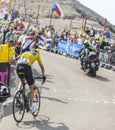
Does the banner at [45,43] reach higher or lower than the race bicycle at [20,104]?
lower

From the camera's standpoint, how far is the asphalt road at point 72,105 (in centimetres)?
1164

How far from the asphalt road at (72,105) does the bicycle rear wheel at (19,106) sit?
0.15m

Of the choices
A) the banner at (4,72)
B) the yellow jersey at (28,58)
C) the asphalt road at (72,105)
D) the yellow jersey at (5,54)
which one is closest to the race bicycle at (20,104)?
the asphalt road at (72,105)

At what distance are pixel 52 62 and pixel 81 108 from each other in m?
12.6

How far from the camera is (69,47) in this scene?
3228cm

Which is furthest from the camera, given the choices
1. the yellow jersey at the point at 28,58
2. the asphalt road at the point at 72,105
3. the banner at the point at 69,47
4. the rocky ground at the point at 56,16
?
the rocky ground at the point at 56,16

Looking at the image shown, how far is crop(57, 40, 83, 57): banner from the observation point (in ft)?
102

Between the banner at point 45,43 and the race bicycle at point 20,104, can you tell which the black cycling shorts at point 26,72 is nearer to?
the race bicycle at point 20,104

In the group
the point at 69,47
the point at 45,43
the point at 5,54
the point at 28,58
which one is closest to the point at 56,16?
the point at 45,43

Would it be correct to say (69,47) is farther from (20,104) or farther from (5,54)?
(20,104)

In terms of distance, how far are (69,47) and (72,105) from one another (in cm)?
1807

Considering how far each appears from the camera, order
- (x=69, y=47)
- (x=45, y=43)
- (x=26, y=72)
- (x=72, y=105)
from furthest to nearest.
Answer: (x=45, y=43), (x=69, y=47), (x=72, y=105), (x=26, y=72)

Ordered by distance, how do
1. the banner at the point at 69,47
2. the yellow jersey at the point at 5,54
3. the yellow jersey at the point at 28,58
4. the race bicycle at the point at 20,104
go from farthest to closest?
the banner at the point at 69,47 < the yellow jersey at the point at 5,54 < the yellow jersey at the point at 28,58 < the race bicycle at the point at 20,104

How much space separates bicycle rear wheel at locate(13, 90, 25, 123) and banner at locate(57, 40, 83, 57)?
19.0 meters
